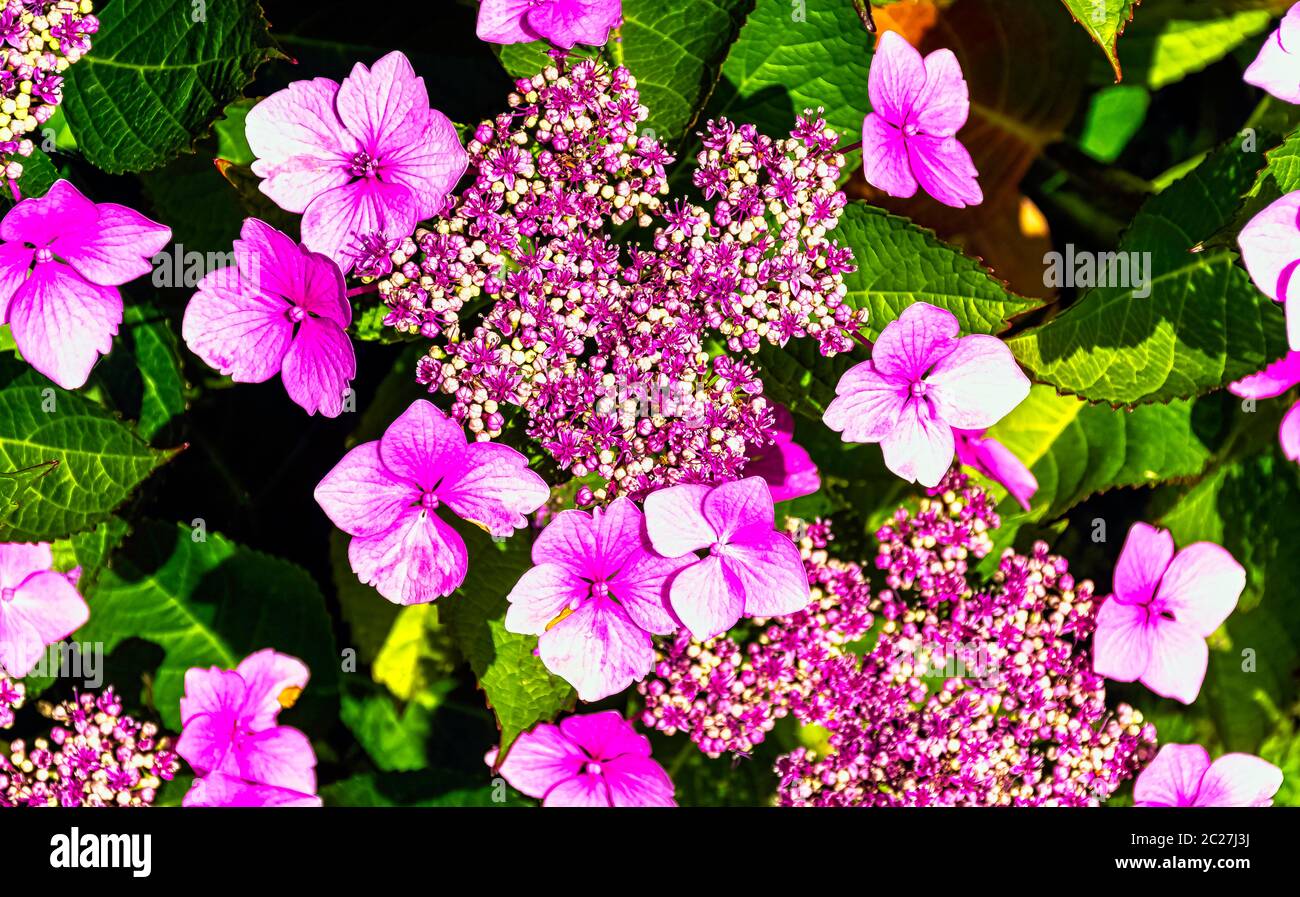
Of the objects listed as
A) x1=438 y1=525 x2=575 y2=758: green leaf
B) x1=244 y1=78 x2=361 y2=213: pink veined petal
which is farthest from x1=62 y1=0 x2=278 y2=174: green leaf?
x1=438 y1=525 x2=575 y2=758: green leaf

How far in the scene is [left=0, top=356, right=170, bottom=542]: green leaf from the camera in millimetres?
1052

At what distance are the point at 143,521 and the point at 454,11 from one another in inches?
24.3

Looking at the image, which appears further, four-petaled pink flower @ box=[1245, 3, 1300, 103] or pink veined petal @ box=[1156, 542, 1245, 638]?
pink veined petal @ box=[1156, 542, 1245, 638]

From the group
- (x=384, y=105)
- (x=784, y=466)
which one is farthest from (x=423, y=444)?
(x=784, y=466)

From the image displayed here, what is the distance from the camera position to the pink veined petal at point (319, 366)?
0.92m

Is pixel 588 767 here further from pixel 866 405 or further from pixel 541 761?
pixel 866 405

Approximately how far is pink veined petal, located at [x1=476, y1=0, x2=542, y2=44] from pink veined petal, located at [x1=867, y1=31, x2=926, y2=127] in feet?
0.92

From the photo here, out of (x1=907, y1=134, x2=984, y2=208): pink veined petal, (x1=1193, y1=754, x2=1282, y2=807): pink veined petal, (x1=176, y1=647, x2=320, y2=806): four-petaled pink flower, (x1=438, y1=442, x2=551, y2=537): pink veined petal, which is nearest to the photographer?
(x1=438, y1=442, x2=551, y2=537): pink veined petal

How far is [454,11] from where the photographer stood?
1224 mm

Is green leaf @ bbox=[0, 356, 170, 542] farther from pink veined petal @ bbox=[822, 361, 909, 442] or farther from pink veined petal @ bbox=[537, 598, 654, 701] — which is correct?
pink veined petal @ bbox=[822, 361, 909, 442]

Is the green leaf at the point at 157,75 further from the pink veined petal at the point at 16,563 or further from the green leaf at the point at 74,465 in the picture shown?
the pink veined petal at the point at 16,563

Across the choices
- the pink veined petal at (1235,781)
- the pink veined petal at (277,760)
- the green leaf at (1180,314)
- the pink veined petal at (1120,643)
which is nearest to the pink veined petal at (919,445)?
the green leaf at (1180,314)
